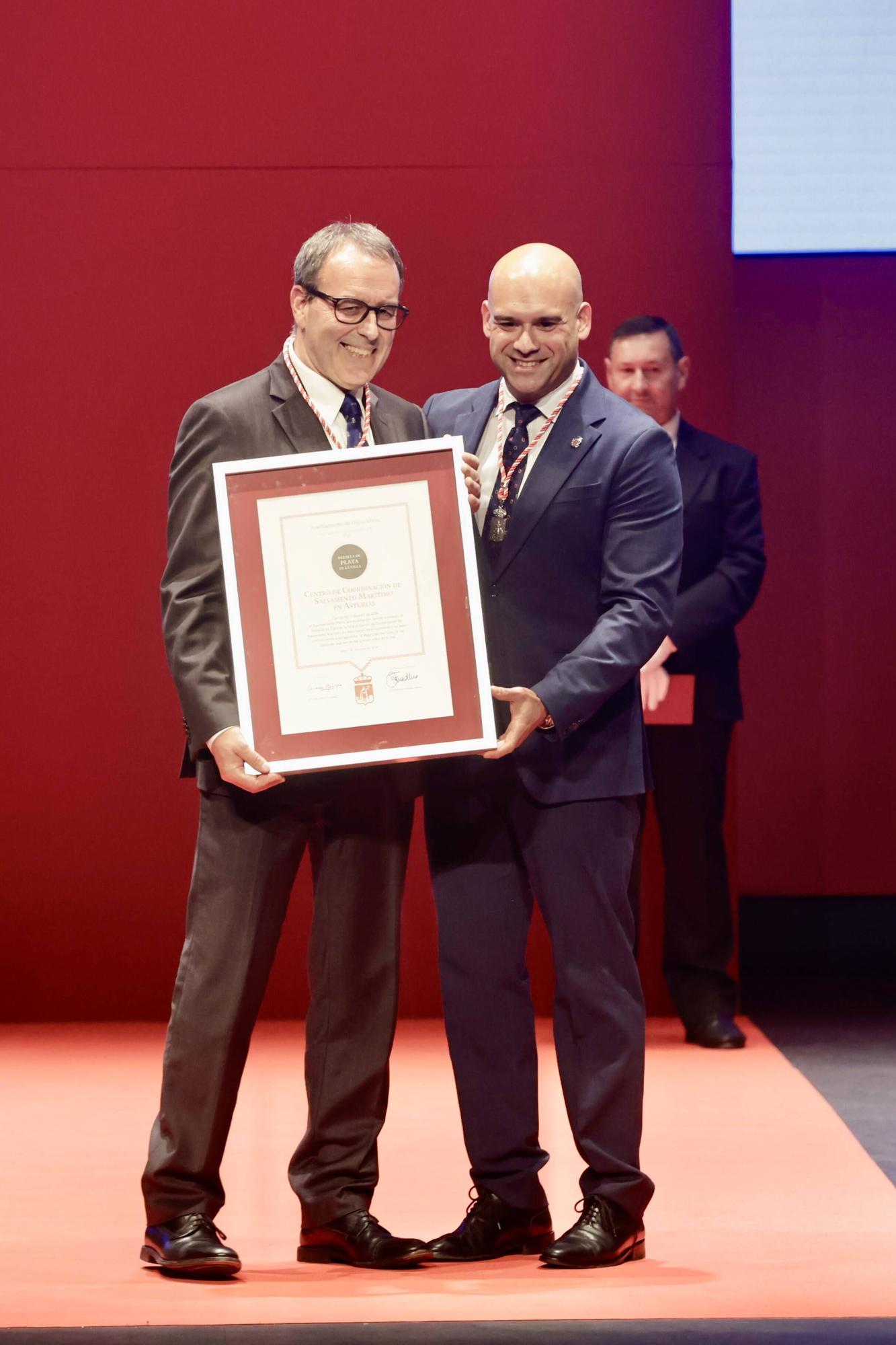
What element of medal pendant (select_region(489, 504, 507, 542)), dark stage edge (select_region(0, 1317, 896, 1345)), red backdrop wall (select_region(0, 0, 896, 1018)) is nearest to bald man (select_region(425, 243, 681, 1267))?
medal pendant (select_region(489, 504, 507, 542))

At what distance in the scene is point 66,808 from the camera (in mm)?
4629

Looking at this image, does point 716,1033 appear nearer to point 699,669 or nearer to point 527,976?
point 699,669

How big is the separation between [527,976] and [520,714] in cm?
47

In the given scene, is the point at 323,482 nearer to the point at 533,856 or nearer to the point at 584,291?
the point at 533,856

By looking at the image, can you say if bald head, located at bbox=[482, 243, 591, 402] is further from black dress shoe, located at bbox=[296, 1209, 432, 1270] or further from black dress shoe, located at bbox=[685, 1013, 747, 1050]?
black dress shoe, located at bbox=[685, 1013, 747, 1050]

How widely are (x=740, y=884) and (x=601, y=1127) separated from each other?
3.22 metres

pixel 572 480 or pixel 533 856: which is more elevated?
pixel 572 480

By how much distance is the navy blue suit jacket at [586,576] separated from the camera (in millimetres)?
2650

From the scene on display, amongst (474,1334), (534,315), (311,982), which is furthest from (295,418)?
(474,1334)

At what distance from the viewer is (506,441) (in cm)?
276

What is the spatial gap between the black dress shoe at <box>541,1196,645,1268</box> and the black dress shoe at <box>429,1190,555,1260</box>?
0.06 m

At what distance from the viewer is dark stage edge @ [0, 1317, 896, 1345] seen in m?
2.22

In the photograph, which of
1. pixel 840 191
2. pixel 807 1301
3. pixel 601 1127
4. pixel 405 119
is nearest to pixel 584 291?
pixel 405 119

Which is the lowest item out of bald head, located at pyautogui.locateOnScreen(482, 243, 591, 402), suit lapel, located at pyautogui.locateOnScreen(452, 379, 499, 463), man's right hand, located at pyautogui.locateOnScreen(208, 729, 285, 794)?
man's right hand, located at pyautogui.locateOnScreen(208, 729, 285, 794)
